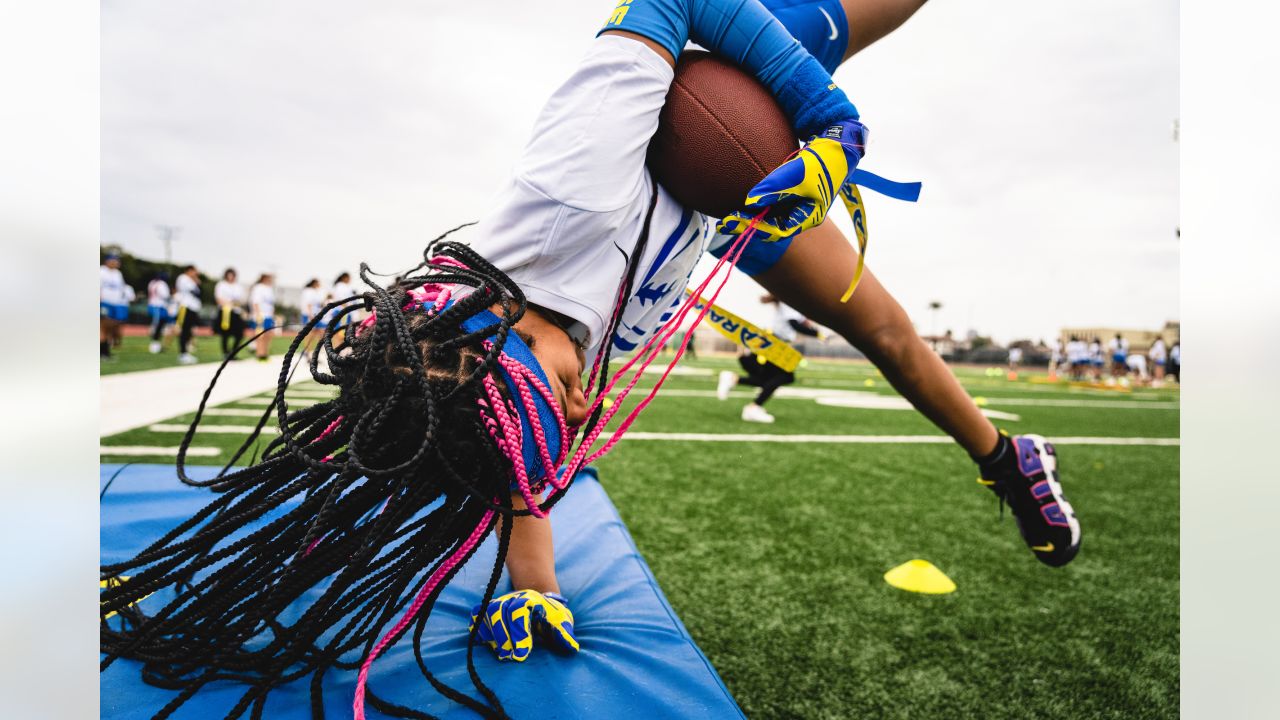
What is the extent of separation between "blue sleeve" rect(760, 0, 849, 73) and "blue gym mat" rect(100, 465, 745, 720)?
4.37 ft

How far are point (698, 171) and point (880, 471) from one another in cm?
329

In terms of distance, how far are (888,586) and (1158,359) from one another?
23975mm

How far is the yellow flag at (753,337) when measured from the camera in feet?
6.68

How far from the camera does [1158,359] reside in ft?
68.6

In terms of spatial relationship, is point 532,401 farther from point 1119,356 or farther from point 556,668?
point 1119,356

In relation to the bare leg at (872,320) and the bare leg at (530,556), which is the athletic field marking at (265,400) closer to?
the bare leg at (530,556)

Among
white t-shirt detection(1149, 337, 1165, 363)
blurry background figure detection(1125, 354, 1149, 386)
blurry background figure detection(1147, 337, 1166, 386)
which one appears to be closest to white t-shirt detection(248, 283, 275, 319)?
blurry background figure detection(1147, 337, 1166, 386)

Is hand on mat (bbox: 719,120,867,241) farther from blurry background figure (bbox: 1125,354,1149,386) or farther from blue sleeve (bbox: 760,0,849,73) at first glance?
blurry background figure (bbox: 1125,354,1149,386)

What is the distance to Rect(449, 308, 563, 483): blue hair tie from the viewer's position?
1077mm

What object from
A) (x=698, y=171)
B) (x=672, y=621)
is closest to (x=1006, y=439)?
(x=672, y=621)

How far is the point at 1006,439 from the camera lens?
6.77 ft
